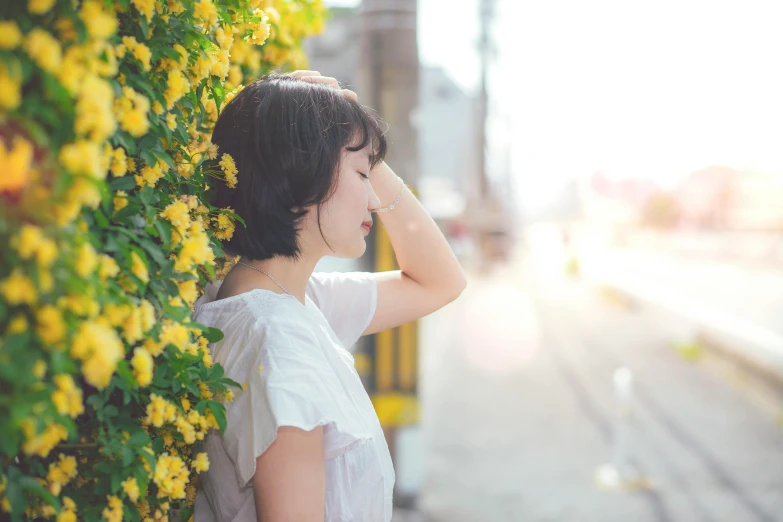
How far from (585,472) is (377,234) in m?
2.76

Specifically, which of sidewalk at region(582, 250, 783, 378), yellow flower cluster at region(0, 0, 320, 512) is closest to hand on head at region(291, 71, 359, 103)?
yellow flower cluster at region(0, 0, 320, 512)

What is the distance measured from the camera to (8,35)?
65cm

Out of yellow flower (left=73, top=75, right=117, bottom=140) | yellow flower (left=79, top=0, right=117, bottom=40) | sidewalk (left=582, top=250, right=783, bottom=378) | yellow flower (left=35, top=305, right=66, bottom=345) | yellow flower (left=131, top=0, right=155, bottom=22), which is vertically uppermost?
yellow flower (left=131, top=0, right=155, bottom=22)

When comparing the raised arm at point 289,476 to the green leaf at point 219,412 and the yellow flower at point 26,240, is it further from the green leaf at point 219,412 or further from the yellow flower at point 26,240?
the yellow flower at point 26,240

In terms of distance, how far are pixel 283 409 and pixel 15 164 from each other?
1.85 ft

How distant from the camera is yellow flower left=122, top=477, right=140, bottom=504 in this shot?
94 cm

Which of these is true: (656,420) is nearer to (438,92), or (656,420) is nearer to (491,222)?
(491,222)

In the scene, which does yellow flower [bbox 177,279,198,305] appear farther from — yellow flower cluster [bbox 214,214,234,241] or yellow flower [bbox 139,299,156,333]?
yellow flower cluster [bbox 214,214,234,241]

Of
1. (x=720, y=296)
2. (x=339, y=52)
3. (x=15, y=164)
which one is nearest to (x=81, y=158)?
(x=15, y=164)

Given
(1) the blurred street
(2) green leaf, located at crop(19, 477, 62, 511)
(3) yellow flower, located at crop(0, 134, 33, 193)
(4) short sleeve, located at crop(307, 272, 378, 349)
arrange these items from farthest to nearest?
(1) the blurred street, (4) short sleeve, located at crop(307, 272, 378, 349), (2) green leaf, located at crop(19, 477, 62, 511), (3) yellow flower, located at crop(0, 134, 33, 193)

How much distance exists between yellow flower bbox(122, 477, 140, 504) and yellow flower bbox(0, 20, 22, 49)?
597mm

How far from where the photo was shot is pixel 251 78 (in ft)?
5.52

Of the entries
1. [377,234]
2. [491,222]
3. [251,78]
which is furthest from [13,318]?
[491,222]

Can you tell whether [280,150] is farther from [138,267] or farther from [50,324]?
[50,324]
